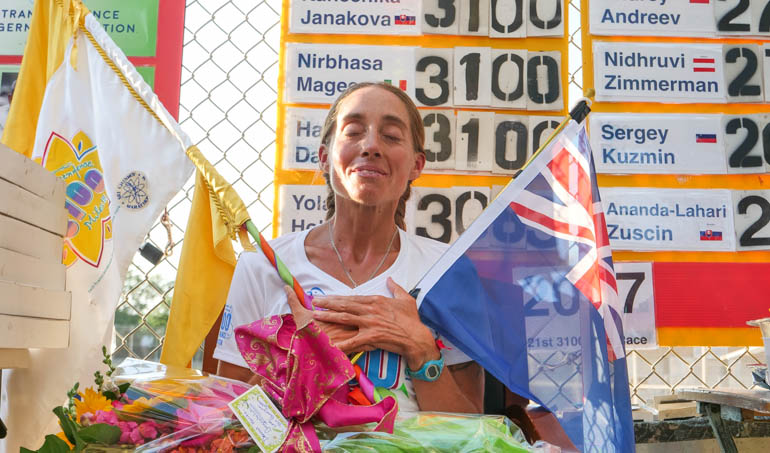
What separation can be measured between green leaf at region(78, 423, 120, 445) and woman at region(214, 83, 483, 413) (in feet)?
1.65

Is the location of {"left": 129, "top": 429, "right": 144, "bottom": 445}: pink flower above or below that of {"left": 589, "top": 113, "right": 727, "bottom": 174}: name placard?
below

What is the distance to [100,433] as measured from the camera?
0.98 m

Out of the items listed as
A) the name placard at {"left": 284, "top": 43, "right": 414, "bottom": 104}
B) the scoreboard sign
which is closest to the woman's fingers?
the scoreboard sign

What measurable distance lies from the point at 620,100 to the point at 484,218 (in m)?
1.40

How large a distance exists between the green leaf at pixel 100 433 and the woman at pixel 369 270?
501mm

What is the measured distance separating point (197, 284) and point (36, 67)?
1026 millimetres

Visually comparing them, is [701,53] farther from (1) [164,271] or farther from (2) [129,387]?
(2) [129,387]

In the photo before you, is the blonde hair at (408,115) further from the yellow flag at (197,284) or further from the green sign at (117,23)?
the green sign at (117,23)

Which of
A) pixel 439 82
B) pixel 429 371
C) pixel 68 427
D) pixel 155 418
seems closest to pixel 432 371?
pixel 429 371

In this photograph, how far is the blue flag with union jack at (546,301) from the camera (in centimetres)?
143

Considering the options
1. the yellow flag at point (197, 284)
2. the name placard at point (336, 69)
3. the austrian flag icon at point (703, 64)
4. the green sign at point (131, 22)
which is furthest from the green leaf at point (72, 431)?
the austrian flag icon at point (703, 64)

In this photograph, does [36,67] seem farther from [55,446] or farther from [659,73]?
[659,73]

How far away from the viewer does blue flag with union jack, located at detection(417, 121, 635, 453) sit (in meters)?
1.43

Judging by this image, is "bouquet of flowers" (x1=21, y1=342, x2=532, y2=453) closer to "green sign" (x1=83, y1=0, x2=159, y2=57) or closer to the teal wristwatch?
the teal wristwatch
